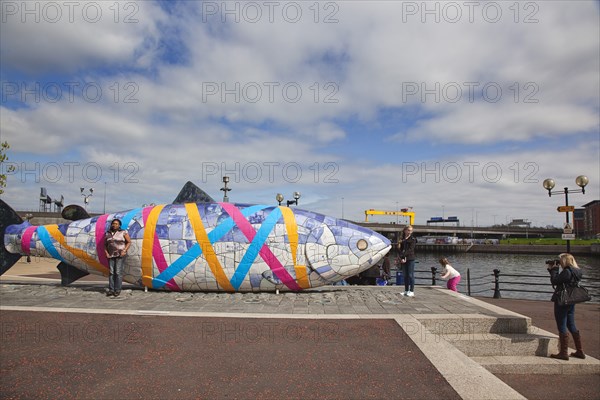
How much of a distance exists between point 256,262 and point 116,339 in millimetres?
4053

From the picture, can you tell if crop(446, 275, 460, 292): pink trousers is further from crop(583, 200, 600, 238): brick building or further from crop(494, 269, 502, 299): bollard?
crop(583, 200, 600, 238): brick building

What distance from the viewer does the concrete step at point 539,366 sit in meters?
6.80

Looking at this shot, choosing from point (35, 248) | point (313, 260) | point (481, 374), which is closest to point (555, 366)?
point (481, 374)

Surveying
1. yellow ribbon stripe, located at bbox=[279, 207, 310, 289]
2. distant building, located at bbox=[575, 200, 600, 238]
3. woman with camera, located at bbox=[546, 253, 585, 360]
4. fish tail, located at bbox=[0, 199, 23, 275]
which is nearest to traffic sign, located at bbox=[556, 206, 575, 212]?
Result: woman with camera, located at bbox=[546, 253, 585, 360]

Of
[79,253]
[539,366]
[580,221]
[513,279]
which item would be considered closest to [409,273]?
[539,366]

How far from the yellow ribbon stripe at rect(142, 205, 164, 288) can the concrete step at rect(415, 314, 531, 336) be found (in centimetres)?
619

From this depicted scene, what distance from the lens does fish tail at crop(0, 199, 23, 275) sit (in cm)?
1015

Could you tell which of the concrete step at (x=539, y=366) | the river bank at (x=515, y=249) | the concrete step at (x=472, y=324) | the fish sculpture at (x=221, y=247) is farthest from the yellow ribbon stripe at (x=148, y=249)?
the river bank at (x=515, y=249)

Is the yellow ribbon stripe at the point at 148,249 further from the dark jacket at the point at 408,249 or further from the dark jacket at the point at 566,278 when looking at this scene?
the dark jacket at the point at 566,278

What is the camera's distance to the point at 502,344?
7145 mm

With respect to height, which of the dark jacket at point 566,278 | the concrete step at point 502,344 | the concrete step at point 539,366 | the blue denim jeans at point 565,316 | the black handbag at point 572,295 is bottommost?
the concrete step at point 539,366

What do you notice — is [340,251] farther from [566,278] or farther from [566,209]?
[566,209]

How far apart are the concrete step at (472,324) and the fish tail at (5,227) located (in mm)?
9800

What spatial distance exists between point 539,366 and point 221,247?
6.71 meters
